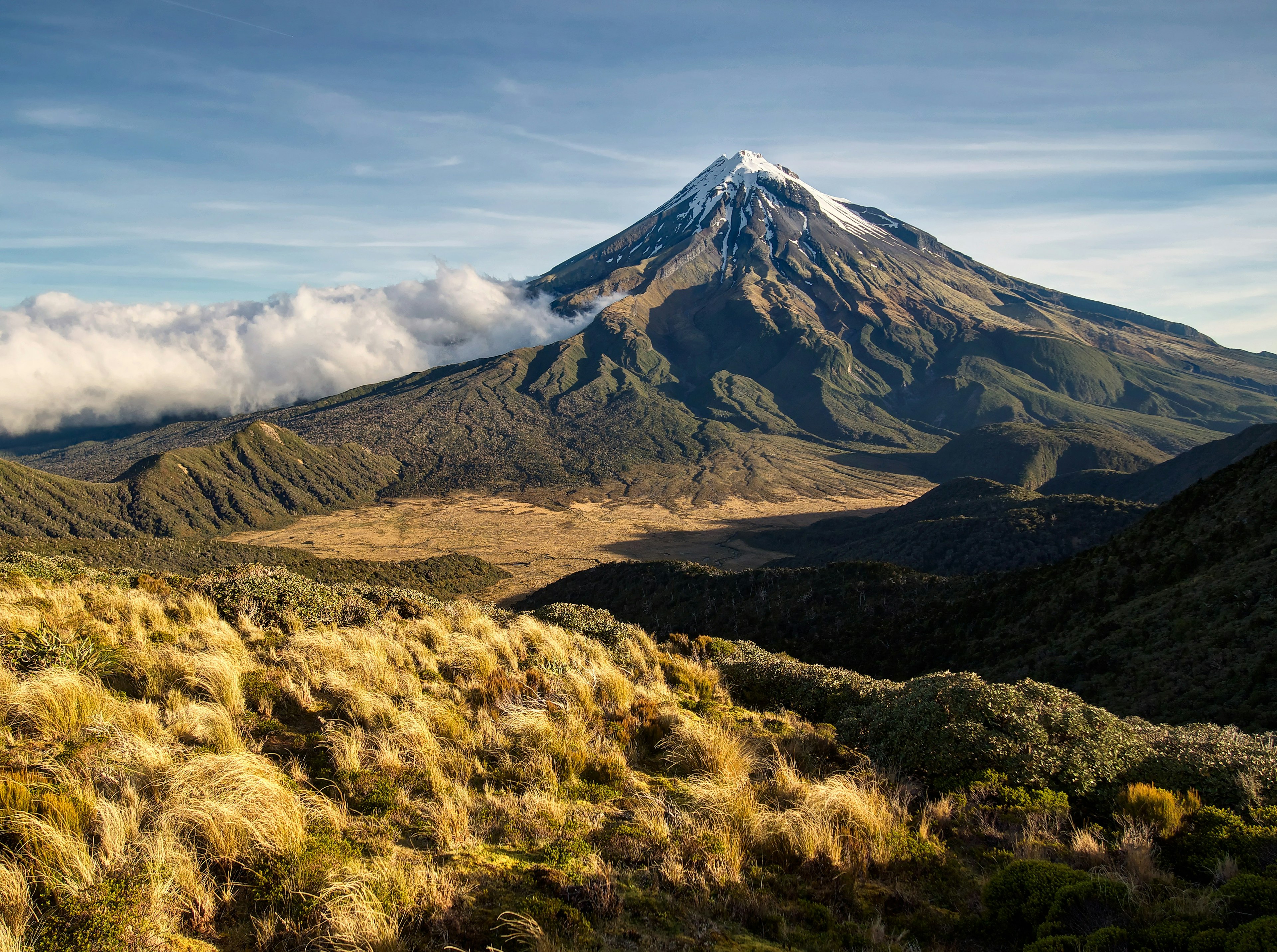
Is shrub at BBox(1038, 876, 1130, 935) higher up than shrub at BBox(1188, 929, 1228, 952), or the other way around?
shrub at BBox(1188, 929, 1228, 952)

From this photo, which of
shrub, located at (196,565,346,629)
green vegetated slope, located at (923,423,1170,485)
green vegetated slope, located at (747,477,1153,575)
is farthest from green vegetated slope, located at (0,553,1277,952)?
green vegetated slope, located at (923,423,1170,485)

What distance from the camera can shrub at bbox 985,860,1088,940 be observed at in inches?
181

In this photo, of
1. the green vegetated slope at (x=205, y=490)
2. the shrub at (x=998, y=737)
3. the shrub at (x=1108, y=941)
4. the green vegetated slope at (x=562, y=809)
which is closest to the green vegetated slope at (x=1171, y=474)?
the shrub at (x=998, y=737)

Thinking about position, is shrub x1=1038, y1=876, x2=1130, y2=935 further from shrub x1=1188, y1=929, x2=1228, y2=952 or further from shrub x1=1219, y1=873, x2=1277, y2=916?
shrub x1=1219, y1=873, x2=1277, y2=916

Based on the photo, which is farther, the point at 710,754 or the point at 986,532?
the point at 986,532

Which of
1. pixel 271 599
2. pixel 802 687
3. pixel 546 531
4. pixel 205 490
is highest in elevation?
pixel 802 687

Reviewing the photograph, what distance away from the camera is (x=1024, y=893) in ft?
15.7

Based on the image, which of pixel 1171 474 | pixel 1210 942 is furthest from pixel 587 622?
pixel 1171 474

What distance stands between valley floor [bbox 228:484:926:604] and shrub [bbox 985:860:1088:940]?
224 feet

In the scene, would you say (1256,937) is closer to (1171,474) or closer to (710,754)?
(710,754)

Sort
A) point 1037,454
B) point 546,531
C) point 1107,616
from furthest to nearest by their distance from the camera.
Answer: point 1037,454, point 546,531, point 1107,616

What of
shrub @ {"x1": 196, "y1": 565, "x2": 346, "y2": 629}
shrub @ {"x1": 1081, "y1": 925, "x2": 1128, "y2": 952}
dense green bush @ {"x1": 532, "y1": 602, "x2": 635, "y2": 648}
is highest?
shrub @ {"x1": 1081, "y1": 925, "x2": 1128, "y2": 952}

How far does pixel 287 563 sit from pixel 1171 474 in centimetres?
11946

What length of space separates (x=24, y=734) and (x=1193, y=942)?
28.8 ft
